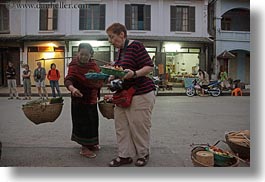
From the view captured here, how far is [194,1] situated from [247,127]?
32.9 inches

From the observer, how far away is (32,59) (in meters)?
2.37

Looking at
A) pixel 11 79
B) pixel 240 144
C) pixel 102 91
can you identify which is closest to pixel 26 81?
pixel 11 79

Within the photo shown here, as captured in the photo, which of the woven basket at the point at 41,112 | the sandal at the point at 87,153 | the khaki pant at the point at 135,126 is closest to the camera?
the khaki pant at the point at 135,126

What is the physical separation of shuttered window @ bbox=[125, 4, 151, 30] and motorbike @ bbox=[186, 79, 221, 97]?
46 centimetres

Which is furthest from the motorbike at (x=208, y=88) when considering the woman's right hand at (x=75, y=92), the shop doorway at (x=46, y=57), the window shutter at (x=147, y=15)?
the shop doorway at (x=46, y=57)

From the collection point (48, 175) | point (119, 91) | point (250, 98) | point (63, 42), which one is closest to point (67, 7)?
point (63, 42)

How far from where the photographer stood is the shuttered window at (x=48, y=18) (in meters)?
2.35

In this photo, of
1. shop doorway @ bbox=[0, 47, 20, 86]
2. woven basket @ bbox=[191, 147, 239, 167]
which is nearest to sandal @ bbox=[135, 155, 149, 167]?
woven basket @ bbox=[191, 147, 239, 167]

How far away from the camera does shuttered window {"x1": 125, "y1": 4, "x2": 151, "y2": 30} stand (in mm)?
2314

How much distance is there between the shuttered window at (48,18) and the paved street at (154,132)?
1.51ft

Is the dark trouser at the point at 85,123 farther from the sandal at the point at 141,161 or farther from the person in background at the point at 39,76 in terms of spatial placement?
the sandal at the point at 141,161

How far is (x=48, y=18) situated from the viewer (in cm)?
237

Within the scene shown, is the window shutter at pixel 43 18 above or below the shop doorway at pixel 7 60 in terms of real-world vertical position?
above

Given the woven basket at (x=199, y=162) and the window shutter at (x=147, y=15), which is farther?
the window shutter at (x=147, y=15)
